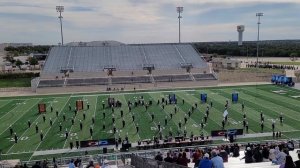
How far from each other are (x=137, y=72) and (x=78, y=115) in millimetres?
24011

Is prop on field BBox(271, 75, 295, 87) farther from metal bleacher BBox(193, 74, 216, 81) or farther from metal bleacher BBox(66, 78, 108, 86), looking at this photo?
metal bleacher BBox(66, 78, 108, 86)

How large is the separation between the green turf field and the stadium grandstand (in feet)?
21.4

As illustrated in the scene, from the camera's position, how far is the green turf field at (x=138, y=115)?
23.6 meters

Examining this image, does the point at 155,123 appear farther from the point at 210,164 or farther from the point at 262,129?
the point at 210,164

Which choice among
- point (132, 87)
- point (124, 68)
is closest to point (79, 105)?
point (132, 87)

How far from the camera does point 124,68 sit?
2213 inches

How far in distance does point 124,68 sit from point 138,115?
2752 cm

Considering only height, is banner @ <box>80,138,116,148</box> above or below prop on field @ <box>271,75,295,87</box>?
below

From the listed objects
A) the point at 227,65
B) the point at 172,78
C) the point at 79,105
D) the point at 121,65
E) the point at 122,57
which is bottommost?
the point at 79,105

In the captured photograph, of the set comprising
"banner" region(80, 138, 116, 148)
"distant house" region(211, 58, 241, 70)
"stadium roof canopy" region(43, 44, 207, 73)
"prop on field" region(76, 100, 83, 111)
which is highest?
"stadium roof canopy" region(43, 44, 207, 73)

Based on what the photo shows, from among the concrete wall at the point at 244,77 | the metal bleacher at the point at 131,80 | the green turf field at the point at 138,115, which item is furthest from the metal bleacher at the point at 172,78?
the green turf field at the point at 138,115

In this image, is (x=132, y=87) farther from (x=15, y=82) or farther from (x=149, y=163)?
(x=149, y=163)

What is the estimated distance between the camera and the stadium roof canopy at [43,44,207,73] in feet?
186

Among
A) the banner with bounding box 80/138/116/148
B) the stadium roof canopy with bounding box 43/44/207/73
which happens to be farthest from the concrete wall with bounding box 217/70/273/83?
the banner with bounding box 80/138/116/148
